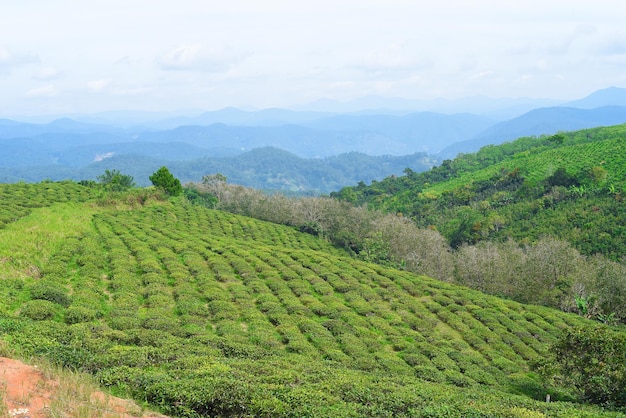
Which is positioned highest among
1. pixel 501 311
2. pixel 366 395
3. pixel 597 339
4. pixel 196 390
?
pixel 196 390

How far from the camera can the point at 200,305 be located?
69.7ft

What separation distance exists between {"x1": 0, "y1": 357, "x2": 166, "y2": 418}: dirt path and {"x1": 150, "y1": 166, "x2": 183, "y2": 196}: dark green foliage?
165 feet

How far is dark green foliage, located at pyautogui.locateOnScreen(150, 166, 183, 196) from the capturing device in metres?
58.2

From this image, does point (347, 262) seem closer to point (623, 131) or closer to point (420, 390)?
point (420, 390)

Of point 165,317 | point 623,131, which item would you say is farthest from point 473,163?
point 165,317

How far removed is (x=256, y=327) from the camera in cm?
1959

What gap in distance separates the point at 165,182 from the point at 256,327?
43.6 metres

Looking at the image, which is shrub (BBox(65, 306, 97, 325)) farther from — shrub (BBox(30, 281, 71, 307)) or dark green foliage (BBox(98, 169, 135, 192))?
dark green foliage (BBox(98, 169, 135, 192))

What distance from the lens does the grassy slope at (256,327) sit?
11312 millimetres

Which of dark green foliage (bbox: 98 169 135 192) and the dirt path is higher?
dark green foliage (bbox: 98 169 135 192)

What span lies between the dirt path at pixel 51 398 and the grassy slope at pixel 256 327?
0.98 meters

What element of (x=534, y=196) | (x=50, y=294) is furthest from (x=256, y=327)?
(x=534, y=196)

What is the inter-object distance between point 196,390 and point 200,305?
37.6 ft

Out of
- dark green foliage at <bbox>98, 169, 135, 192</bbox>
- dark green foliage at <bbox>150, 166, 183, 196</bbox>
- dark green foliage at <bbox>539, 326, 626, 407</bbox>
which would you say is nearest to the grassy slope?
dark green foliage at <bbox>539, 326, 626, 407</bbox>
